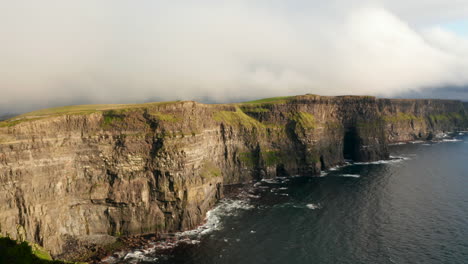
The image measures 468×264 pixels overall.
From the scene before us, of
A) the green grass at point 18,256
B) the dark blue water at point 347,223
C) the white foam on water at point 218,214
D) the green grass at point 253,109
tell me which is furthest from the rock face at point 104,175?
the green grass at point 253,109

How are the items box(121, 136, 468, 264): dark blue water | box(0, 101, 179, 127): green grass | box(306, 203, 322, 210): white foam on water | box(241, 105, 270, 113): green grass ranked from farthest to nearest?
box(241, 105, 270, 113): green grass → box(306, 203, 322, 210): white foam on water → box(0, 101, 179, 127): green grass → box(121, 136, 468, 264): dark blue water

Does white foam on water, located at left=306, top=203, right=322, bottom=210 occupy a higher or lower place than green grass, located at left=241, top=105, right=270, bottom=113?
lower

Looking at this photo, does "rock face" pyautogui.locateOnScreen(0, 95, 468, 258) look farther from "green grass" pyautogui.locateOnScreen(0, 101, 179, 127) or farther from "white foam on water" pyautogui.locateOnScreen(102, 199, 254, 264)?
"white foam on water" pyautogui.locateOnScreen(102, 199, 254, 264)

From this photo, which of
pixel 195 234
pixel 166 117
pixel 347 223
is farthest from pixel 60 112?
pixel 347 223

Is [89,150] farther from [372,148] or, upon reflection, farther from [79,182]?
[372,148]

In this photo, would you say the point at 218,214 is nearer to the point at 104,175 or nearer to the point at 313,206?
the point at 313,206

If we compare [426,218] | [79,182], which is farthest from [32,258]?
[426,218]

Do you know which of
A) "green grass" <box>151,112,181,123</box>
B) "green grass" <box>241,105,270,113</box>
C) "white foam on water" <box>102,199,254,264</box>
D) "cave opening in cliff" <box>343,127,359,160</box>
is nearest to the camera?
"white foam on water" <box>102,199,254,264</box>

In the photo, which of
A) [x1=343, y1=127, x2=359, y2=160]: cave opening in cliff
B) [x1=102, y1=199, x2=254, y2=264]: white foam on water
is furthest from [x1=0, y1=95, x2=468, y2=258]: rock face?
[x1=343, y1=127, x2=359, y2=160]: cave opening in cliff
